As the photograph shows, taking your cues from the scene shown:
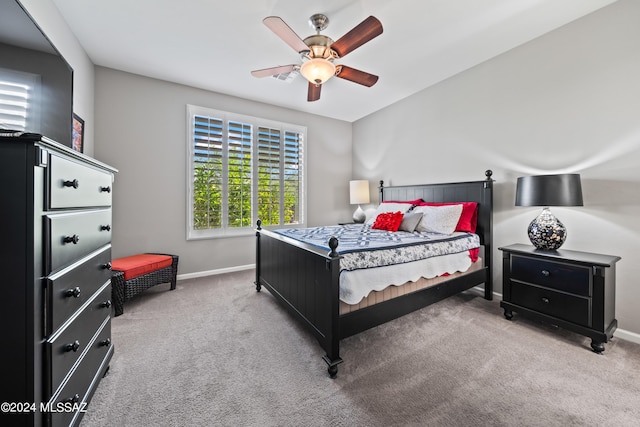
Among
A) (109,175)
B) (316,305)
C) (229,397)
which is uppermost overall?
(109,175)

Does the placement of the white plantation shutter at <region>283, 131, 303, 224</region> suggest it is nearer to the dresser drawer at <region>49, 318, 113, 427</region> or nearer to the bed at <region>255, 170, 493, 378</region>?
the bed at <region>255, 170, 493, 378</region>

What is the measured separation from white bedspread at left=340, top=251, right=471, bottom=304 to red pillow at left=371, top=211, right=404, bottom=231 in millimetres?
771

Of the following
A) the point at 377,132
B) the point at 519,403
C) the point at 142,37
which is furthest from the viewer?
the point at 377,132

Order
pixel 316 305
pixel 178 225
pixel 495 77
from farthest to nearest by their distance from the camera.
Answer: pixel 178 225 → pixel 495 77 → pixel 316 305

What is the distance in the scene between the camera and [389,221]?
3229 millimetres

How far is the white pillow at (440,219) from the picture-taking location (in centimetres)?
291

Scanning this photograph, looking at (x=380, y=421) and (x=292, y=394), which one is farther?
(x=292, y=394)

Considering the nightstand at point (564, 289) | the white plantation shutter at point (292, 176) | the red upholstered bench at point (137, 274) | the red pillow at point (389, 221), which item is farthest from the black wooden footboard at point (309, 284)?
the nightstand at point (564, 289)

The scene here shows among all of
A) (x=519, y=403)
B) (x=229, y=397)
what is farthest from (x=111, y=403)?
(x=519, y=403)

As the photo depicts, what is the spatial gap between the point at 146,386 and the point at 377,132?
15.2ft

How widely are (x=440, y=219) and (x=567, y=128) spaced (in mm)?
1445

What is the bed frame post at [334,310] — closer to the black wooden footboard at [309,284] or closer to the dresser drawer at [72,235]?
the black wooden footboard at [309,284]

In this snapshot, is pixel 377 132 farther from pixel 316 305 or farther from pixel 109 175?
pixel 109 175

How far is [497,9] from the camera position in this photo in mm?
2184
